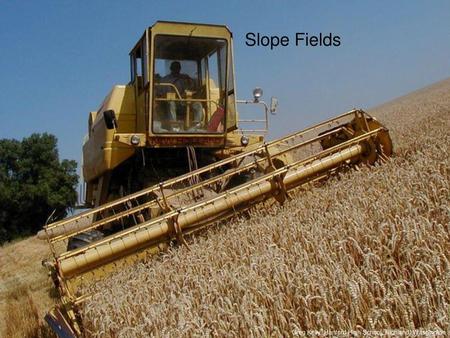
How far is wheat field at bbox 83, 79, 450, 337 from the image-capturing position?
2.01 m

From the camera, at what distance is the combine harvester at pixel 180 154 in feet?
14.7

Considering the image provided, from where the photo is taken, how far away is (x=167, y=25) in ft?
20.0

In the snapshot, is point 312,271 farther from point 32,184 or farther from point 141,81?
point 32,184

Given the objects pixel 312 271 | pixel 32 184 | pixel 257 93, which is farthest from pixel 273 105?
pixel 32 184

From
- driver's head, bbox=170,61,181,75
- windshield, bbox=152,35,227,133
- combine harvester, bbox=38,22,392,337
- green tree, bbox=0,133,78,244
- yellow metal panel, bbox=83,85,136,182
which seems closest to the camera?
combine harvester, bbox=38,22,392,337

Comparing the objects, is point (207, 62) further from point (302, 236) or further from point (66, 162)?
point (66, 162)

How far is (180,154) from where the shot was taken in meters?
6.55

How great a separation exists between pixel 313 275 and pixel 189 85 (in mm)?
4340

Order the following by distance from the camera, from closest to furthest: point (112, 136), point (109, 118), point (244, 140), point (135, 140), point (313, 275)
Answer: point (313, 275), point (135, 140), point (109, 118), point (112, 136), point (244, 140)

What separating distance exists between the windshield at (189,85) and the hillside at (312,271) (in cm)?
181

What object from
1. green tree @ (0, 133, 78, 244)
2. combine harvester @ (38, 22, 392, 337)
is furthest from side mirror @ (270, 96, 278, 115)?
green tree @ (0, 133, 78, 244)

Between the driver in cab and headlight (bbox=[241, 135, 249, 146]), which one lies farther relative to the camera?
headlight (bbox=[241, 135, 249, 146])

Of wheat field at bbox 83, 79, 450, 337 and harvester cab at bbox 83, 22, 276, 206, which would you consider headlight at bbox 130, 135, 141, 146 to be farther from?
wheat field at bbox 83, 79, 450, 337

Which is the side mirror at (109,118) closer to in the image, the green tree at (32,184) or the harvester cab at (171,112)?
the harvester cab at (171,112)
